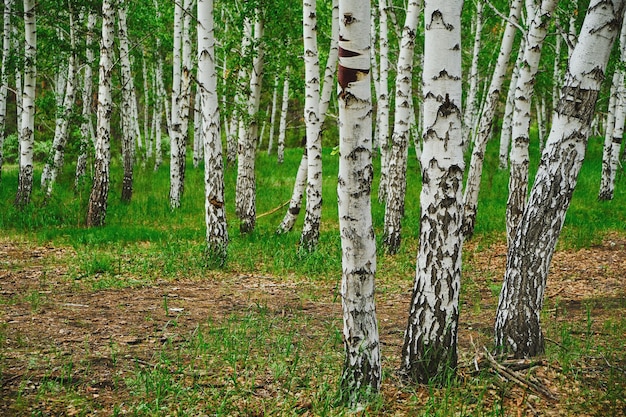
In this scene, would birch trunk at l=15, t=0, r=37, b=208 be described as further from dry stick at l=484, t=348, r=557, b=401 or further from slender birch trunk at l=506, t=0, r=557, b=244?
dry stick at l=484, t=348, r=557, b=401

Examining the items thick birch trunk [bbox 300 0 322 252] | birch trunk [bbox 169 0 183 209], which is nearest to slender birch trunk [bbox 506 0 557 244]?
thick birch trunk [bbox 300 0 322 252]

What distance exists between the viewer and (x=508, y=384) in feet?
14.0

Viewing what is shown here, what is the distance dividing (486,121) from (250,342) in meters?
6.91

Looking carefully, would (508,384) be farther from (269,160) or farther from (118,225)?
(269,160)

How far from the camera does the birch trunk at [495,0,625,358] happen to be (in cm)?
422

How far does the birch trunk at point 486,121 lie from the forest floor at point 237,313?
1401mm

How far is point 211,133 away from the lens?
839 centimetres

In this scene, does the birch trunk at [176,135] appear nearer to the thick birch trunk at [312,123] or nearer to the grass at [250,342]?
the grass at [250,342]

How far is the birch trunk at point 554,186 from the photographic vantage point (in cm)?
422

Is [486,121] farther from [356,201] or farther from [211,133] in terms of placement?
[356,201]

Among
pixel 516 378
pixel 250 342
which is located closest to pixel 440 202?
pixel 516 378

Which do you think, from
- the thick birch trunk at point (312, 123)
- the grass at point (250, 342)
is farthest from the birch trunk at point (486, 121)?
the thick birch trunk at point (312, 123)

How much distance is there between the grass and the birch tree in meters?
0.34

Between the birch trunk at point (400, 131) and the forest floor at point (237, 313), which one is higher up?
the birch trunk at point (400, 131)
